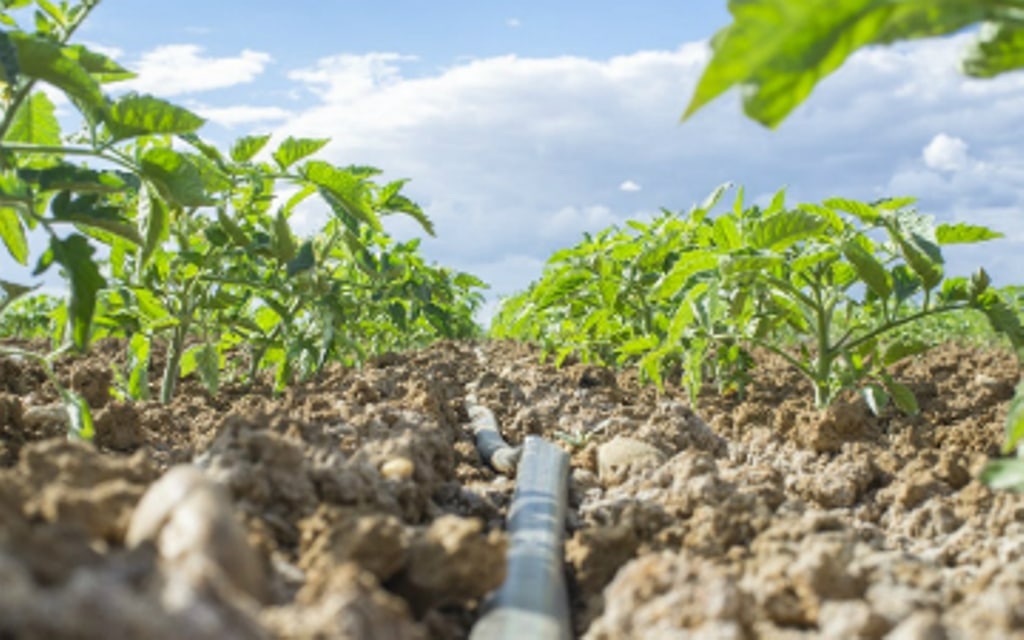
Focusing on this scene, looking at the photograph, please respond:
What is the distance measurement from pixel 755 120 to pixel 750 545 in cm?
97

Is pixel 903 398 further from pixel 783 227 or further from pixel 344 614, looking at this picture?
pixel 344 614

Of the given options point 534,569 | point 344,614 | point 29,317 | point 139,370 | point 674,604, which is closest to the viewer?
point 344,614

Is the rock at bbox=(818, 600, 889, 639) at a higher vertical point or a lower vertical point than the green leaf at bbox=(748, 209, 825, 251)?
lower

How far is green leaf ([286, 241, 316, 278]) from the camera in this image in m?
3.21

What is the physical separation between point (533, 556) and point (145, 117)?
1.49 m

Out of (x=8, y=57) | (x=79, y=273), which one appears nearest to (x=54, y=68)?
(x=8, y=57)

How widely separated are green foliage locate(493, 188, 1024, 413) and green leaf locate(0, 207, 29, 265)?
6.27ft

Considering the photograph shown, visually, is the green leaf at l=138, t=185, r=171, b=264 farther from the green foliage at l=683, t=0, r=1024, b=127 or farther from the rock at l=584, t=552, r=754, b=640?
the green foliage at l=683, t=0, r=1024, b=127

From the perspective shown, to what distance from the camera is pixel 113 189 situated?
245 centimetres

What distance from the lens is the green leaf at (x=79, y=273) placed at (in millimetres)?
2311

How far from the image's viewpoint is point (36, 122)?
282cm

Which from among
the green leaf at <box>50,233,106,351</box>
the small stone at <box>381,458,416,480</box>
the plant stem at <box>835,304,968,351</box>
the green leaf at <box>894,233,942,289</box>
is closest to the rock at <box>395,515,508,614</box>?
the small stone at <box>381,458,416,480</box>

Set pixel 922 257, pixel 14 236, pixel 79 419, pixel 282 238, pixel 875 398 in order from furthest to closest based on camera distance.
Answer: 1. pixel 282 238
2. pixel 875 398
3. pixel 922 257
4. pixel 14 236
5. pixel 79 419

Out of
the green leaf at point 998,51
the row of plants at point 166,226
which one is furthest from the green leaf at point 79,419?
the green leaf at point 998,51
